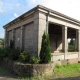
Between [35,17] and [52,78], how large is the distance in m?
4.38

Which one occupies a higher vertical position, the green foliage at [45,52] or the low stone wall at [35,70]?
the green foliage at [45,52]

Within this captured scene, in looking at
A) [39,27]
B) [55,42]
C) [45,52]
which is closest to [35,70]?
[45,52]

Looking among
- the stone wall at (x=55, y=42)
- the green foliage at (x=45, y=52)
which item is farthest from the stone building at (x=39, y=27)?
the stone wall at (x=55, y=42)

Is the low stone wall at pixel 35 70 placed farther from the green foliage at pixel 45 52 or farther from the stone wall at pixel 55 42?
the stone wall at pixel 55 42

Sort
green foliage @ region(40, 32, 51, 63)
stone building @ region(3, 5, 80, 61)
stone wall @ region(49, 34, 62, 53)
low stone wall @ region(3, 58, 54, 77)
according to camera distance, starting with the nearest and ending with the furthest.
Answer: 1. low stone wall @ region(3, 58, 54, 77)
2. green foliage @ region(40, 32, 51, 63)
3. stone building @ region(3, 5, 80, 61)
4. stone wall @ region(49, 34, 62, 53)

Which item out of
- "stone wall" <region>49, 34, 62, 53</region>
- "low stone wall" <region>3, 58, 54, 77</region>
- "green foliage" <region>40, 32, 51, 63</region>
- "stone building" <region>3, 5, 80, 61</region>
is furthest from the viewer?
"stone wall" <region>49, 34, 62, 53</region>

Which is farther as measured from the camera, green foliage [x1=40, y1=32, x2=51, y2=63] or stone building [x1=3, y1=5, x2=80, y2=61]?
stone building [x1=3, y1=5, x2=80, y2=61]

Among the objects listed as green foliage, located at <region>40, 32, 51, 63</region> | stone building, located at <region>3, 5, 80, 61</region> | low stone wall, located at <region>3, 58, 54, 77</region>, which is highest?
stone building, located at <region>3, 5, 80, 61</region>

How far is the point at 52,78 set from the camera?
705cm

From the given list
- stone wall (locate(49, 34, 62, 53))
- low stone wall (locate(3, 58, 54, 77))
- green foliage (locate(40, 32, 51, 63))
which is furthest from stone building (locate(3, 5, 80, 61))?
stone wall (locate(49, 34, 62, 53))

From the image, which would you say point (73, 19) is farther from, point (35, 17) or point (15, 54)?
point (15, 54)

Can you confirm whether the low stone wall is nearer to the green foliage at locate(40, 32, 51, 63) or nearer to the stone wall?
the green foliage at locate(40, 32, 51, 63)

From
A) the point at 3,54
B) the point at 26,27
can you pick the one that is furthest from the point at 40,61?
the point at 3,54

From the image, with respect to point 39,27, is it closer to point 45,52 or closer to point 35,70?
point 45,52
